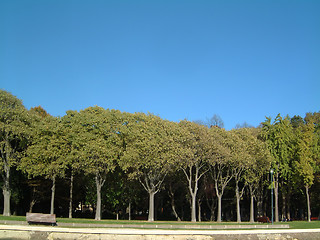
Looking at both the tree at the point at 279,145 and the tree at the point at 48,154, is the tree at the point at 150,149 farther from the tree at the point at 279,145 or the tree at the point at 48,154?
the tree at the point at 279,145

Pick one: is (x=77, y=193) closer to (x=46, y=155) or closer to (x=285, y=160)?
(x=46, y=155)

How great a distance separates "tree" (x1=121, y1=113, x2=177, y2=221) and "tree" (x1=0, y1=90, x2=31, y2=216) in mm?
14358

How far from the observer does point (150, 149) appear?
46156 millimetres

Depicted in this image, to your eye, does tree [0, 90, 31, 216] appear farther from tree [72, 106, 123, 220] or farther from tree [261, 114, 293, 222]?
tree [261, 114, 293, 222]

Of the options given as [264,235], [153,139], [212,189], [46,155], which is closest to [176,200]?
[212,189]

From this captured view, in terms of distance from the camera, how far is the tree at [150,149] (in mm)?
46181

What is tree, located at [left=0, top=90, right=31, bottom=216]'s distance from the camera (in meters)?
46.7

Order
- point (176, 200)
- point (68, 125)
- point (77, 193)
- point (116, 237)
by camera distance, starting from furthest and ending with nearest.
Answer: point (176, 200), point (77, 193), point (68, 125), point (116, 237)

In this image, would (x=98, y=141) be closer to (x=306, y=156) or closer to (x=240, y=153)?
(x=240, y=153)

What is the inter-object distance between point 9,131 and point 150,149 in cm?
1962

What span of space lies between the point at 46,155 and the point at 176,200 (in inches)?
1158

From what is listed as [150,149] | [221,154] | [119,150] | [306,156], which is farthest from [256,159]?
[119,150]

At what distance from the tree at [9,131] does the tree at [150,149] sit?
565 inches

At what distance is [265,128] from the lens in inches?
2351
